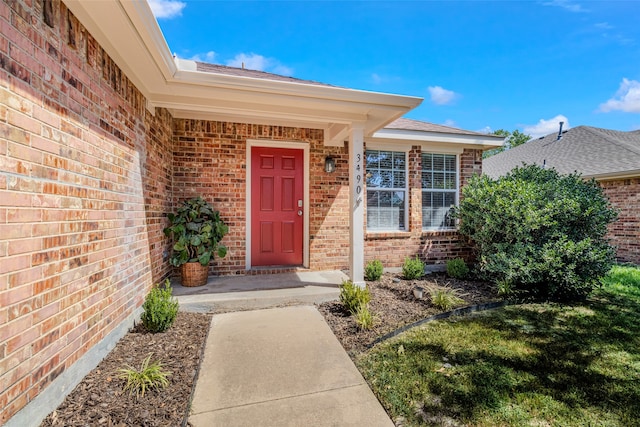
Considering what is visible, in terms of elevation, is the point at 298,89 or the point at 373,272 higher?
the point at 298,89

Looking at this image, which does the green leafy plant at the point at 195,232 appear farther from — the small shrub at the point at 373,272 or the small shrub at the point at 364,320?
the small shrub at the point at 373,272

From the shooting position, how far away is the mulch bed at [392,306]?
115 inches

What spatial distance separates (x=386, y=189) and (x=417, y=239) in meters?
1.19

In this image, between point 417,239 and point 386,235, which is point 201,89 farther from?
point 417,239

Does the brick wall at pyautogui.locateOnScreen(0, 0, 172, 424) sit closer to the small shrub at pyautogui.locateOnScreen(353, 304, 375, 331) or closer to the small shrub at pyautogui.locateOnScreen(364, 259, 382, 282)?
the small shrub at pyautogui.locateOnScreen(353, 304, 375, 331)

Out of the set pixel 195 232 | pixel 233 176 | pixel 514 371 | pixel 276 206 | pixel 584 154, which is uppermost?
pixel 584 154

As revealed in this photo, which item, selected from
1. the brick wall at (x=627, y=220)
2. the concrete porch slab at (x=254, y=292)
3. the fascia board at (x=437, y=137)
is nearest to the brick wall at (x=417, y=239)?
the fascia board at (x=437, y=137)

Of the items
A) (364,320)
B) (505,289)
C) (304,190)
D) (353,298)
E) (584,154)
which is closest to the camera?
(364,320)

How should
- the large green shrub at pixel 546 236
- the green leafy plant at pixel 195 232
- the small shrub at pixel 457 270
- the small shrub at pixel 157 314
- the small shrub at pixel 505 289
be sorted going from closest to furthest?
the small shrub at pixel 157 314
the green leafy plant at pixel 195 232
the large green shrub at pixel 546 236
the small shrub at pixel 505 289
the small shrub at pixel 457 270

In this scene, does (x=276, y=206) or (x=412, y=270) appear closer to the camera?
(x=276, y=206)

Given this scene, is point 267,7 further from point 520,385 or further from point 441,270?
point 520,385

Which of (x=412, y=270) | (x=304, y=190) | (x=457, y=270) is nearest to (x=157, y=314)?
(x=304, y=190)

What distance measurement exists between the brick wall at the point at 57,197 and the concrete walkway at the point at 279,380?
93cm

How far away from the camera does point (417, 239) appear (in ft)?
18.7
